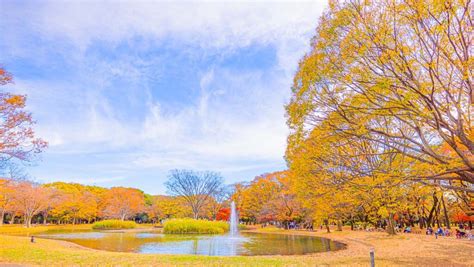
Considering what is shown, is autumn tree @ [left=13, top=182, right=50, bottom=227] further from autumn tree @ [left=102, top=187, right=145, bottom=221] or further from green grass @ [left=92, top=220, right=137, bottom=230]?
autumn tree @ [left=102, top=187, right=145, bottom=221]

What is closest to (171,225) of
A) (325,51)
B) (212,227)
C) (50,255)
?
(212,227)

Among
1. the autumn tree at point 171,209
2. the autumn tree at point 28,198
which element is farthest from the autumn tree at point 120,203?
the autumn tree at point 28,198

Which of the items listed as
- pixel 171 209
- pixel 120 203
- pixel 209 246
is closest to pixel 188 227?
pixel 209 246

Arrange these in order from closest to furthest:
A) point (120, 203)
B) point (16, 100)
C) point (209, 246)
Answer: point (16, 100), point (209, 246), point (120, 203)

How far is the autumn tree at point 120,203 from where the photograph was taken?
58438 millimetres

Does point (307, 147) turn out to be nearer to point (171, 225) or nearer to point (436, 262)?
point (436, 262)

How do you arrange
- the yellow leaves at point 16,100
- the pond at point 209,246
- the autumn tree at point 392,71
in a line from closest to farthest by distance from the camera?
the autumn tree at point 392,71 < the yellow leaves at point 16,100 < the pond at point 209,246

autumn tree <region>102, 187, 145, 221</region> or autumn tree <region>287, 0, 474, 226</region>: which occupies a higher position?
autumn tree <region>287, 0, 474, 226</region>

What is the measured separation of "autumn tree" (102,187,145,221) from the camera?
58.4 metres

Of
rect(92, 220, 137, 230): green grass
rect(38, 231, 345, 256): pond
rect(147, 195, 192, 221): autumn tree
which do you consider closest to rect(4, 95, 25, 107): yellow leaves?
rect(38, 231, 345, 256): pond

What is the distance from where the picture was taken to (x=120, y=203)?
5862 centimetres

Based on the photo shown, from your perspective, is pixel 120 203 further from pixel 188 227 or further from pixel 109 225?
pixel 188 227

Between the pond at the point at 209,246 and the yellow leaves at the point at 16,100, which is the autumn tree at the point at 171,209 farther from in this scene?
the yellow leaves at the point at 16,100

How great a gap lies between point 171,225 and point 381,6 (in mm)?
31227
